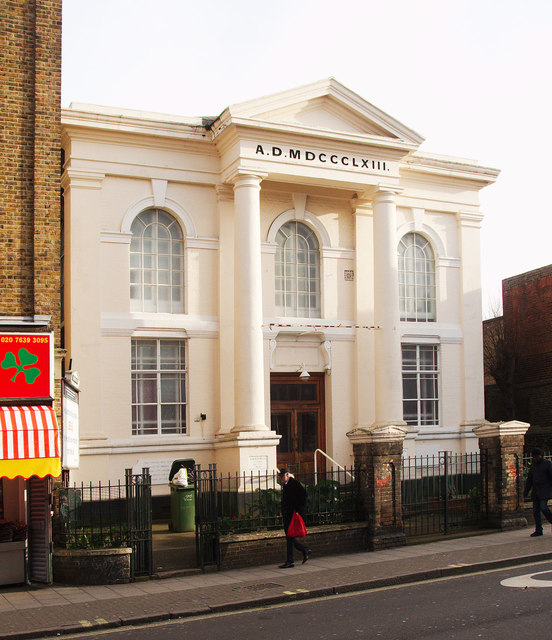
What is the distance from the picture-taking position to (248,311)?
61.1 feet

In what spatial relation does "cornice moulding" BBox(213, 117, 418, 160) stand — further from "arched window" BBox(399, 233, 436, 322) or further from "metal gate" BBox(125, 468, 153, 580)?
"metal gate" BBox(125, 468, 153, 580)

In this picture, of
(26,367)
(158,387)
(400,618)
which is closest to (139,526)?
(26,367)

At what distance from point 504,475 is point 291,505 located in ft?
16.6

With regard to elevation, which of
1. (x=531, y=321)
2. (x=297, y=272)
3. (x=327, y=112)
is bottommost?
(x=531, y=321)

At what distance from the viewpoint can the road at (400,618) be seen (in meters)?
8.51

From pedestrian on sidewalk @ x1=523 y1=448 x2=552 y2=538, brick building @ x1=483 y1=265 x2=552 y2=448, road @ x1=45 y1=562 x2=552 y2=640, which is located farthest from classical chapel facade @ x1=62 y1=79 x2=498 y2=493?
road @ x1=45 y1=562 x2=552 y2=640

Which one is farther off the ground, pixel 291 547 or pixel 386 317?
pixel 386 317

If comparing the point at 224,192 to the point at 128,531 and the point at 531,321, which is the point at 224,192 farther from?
the point at 531,321

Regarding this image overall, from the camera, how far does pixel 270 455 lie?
18.2 metres

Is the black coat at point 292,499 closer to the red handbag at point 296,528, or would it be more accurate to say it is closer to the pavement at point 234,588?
the red handbag at point 296,528

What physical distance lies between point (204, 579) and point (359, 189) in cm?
1143

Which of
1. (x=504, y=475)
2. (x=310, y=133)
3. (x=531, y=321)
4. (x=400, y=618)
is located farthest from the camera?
(x=531, y=321)

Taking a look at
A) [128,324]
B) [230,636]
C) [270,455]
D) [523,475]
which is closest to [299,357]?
[270,455]

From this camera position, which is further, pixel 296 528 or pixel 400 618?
pixel 296 528
